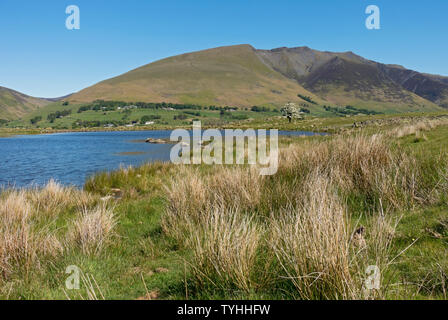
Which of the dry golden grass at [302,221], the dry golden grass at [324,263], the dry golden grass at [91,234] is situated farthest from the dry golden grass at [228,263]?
the dry golden grass at [91,234]

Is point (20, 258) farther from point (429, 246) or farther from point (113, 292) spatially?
point (429, 246)

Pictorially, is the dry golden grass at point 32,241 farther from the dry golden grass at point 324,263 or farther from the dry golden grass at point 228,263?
the dry golden grass at point 324,263

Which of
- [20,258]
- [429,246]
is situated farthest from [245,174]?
[20,258]

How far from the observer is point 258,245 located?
4.66 m

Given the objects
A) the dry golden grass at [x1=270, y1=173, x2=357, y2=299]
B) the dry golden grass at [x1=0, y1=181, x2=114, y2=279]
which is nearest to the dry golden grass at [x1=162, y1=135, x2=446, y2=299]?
the dry golden grass at [x1=270, y1=173, x2=357, y2=299]

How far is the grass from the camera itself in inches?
130

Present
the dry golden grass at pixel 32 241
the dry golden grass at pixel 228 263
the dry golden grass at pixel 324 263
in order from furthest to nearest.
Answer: the dry golden grass at pixel 32 241
the dry golden grass at pixel 228 263
the dry golden grass at pixel 324 263

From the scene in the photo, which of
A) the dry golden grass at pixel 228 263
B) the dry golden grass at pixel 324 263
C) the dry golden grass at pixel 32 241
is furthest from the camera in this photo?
the dry golden grass at pixel 32 241

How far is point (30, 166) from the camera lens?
2830 centimetres

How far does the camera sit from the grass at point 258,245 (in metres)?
3.31

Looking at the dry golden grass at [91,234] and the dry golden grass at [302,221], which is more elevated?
the dry golden grass at [302,221]

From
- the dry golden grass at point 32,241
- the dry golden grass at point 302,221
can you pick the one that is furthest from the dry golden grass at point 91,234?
the dry golden grass at point 302,221

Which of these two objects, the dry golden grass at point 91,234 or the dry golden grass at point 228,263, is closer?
the dry golden grass at point 228,263

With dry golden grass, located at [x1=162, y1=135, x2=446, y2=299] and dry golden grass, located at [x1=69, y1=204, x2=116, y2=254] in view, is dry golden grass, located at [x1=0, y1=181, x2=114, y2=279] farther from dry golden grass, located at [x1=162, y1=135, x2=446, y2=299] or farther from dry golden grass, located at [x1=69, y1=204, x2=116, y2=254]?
dry golden grass, located at [x1=162, y1=135, x2=446, y2=299]
